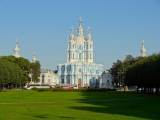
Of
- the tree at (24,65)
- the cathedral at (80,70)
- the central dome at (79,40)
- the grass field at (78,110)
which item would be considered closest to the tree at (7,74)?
the tree at (24,65)

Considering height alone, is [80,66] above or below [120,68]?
above

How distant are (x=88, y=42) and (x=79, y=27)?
30.3 feet

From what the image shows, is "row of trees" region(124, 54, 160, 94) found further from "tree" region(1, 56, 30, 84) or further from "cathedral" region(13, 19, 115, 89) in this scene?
"cathedral" region(13, 19, 115, 89)

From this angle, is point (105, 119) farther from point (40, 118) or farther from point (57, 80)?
point (57, 80)

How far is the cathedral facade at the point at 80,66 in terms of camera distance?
155 m

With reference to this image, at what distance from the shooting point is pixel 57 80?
534 ft

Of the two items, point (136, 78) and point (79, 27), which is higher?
point (79, 27)

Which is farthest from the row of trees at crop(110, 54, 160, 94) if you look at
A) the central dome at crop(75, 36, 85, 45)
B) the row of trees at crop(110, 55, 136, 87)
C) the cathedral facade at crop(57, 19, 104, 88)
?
the central dome at crop(75, 36, 85, 45)

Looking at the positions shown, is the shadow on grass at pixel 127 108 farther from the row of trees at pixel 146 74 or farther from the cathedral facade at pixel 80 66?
the cathedral facade at pixel 80 66

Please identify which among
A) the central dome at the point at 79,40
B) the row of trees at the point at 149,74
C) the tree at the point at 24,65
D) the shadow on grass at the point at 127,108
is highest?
the central dome at the point at 79,40

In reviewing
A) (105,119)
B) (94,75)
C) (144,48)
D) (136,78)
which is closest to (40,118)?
(105,119)

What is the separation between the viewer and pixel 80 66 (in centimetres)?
15488

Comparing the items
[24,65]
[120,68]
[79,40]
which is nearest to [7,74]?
[24,65]

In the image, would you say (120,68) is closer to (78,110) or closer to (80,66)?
(80,66)
